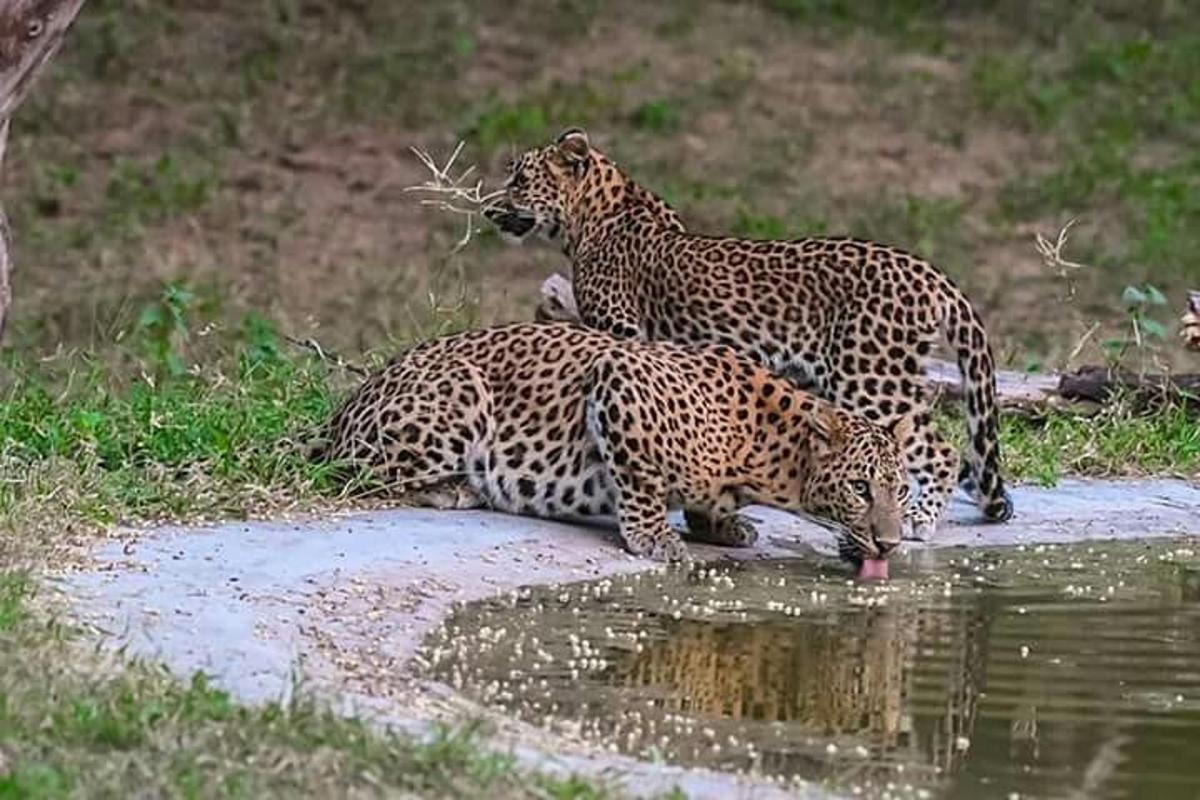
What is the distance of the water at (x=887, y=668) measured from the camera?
288 inches

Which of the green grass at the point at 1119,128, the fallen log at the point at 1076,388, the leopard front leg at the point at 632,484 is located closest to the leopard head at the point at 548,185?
the fallen log at the point at 1076,388

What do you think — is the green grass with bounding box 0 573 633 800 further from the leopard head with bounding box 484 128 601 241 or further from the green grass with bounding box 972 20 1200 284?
the green grass with bounding box 972 20 1200 284

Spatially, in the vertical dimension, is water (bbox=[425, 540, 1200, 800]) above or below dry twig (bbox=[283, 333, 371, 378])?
below

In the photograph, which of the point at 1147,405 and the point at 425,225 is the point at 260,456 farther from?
the point at 425,225

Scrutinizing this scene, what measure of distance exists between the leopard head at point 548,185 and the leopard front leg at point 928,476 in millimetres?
1968

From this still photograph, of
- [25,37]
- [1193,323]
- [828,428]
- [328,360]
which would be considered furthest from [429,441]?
[1193,323]

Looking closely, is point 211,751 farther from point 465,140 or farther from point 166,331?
point 465,140

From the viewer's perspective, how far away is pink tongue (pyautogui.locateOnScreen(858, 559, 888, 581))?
32.4ft

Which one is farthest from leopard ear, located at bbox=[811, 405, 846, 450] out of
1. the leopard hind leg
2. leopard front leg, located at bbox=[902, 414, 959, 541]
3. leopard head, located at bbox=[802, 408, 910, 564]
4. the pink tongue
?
the leopard hind leg

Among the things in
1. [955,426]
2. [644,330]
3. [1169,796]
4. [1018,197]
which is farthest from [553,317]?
[1018,197]

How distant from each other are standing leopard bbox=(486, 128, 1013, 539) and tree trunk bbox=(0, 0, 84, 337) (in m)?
3.23

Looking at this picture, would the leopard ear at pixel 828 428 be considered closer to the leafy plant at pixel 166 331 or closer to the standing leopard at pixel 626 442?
the standing leopard at pixel 626 442

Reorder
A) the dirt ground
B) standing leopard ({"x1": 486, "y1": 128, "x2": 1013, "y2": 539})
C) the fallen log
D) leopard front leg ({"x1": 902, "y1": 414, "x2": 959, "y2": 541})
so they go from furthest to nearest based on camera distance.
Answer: the dirt ground < the fallen log < standing leopard ({"x1": 486, "y1": 128, "x2": 1013, "y2": 539}) < leopard front leg ({"x1": 902, "y1": 414, "x2": 959, "y2": 541})

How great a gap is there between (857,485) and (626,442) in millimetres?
782
